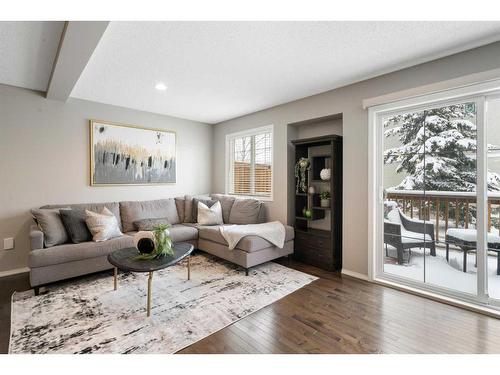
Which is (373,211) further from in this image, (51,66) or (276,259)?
(51,66)

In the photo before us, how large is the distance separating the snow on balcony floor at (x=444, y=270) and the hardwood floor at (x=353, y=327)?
267 millimetres

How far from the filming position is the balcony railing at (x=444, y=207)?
2.32 metres

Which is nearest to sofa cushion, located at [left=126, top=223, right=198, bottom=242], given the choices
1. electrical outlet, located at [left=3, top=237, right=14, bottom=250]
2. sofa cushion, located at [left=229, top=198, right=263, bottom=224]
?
sofa cushion, located at [left=229, top=198, right=263, bottom=224]

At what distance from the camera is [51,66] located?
106 inches

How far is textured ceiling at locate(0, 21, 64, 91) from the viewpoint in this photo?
1.98m

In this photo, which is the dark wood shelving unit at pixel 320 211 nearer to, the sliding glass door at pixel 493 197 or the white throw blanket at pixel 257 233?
the white throw blanket at pixel 257 233

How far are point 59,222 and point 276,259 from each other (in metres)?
2.91

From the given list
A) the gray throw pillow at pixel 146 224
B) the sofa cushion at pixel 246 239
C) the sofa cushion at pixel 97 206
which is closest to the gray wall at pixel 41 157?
the sofa cushion at pixel 97 206

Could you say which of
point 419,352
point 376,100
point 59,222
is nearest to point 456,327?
point 419,352

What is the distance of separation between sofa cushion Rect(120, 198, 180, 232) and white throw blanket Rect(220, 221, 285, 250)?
128 cm

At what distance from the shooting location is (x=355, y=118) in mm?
3137

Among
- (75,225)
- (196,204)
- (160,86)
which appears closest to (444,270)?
(196,204)

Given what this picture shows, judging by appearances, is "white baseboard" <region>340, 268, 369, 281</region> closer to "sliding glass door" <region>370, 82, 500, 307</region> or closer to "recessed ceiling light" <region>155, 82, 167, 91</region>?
"sliding glass door" <region>370, 82, 500, 307</region>

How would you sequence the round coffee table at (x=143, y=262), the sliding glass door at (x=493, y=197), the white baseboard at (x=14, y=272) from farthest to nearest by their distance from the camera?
the white baseboard at (x=14, y=272), the sliding glass door at (x=493, y=197), the round coffee table at (x=143, y=262)
